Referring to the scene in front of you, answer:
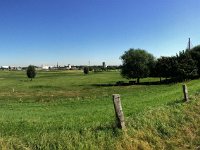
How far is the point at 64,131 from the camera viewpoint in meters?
11.0

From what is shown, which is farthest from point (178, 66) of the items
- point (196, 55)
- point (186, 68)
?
point (196, 55)

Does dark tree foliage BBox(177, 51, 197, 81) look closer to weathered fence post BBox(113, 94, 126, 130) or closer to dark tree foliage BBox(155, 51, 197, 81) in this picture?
dark tree foliage BBox(155, 51, 197, 81)

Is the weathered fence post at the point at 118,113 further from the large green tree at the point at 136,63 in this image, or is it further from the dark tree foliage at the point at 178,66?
the large green tree at the point at 136,63

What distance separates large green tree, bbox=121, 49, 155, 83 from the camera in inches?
3290

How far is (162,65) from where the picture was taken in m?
78.1

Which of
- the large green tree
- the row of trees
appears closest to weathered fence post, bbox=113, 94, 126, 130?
the row of trees

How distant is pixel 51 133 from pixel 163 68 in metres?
69.3

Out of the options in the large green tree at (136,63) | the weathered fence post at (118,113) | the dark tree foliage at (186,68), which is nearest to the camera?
the weathered fence post at (118,113)

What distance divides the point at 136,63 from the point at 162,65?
7.70m

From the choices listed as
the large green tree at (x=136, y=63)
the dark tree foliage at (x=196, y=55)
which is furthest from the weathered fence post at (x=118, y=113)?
the large green tree at (x=136, y=63)

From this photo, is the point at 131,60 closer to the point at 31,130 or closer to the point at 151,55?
the point at 151,55

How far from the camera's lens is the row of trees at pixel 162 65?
242 ft

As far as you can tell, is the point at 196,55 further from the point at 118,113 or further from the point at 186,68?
the point at 118,113

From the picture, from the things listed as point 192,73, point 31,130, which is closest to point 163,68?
point 192,73
